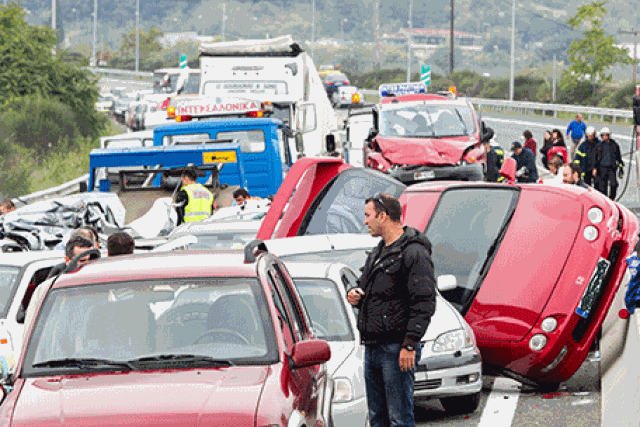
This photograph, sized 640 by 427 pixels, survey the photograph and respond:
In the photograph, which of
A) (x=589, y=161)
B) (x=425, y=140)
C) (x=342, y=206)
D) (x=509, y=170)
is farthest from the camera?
(x=589, y=161)

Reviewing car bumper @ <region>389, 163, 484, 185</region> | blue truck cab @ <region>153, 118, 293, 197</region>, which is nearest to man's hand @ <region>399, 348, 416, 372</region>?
car bumper @ <region>389, 163, 484, 185</region>

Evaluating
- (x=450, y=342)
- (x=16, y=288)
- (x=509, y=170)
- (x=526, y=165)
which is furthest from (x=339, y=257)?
(x=526, y=165)

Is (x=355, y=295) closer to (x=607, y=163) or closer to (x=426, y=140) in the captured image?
(x=426, y=140)

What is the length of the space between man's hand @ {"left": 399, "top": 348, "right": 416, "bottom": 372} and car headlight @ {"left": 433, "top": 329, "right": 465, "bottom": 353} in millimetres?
2176

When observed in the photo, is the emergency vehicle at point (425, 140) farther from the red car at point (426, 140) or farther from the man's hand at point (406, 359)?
the man's hand at point (406, 359)

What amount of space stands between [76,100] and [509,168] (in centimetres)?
2670

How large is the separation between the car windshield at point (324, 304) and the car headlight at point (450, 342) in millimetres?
900

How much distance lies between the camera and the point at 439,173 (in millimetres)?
20406

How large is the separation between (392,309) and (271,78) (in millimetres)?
21663

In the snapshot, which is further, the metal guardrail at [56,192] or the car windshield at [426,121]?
the metal guardrail at [56,192]

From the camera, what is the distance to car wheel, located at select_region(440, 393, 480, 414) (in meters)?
9.15

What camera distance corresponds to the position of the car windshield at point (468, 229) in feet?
34.3

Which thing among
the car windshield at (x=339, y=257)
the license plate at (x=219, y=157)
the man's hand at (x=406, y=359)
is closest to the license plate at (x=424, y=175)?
the license plate at (x=219, y=157)

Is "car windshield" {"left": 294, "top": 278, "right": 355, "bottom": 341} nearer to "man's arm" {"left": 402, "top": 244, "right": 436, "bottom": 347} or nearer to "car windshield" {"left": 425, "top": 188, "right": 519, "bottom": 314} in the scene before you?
"man's arm" {"left": 402, "top": 244, "right": 436, "bottom": 347}
